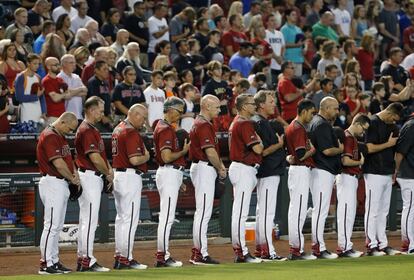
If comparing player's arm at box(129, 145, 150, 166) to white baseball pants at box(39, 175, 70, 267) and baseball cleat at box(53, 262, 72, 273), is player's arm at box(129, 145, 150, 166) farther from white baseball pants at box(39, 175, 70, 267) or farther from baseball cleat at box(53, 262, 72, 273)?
baseball cleat at box(53, 262, 72, 273)

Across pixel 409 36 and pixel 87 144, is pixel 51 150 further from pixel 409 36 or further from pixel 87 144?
pixel 409 36

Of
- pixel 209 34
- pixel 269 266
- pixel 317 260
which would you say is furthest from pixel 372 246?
pixel 209 34

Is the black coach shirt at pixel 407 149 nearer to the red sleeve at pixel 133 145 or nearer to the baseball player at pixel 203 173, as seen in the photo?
the baseball player at pixel 203 173

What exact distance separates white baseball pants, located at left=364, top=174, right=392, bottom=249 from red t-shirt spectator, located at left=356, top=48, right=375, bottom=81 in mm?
7979

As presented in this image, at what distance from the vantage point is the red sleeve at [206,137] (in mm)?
15062

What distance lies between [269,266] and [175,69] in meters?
5.98

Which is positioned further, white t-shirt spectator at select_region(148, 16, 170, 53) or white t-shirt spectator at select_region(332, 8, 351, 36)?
white t-shirt spectator at select_region(332, 8, 351, 36)

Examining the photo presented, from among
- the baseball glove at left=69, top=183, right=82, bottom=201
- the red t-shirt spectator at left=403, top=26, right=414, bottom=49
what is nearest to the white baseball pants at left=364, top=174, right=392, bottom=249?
the baseball glove at left=69, top=183, right=82, bottom=201

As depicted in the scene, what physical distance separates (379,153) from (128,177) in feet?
12.0

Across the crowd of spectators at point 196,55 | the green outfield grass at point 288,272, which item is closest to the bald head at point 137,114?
the green outfield grass at point 288,272

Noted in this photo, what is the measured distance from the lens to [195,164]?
50.2 ft

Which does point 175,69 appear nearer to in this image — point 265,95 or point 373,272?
point 265,95

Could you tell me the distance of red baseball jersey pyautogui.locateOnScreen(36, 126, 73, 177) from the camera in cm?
1426

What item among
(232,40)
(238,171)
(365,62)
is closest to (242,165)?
(238,171)
